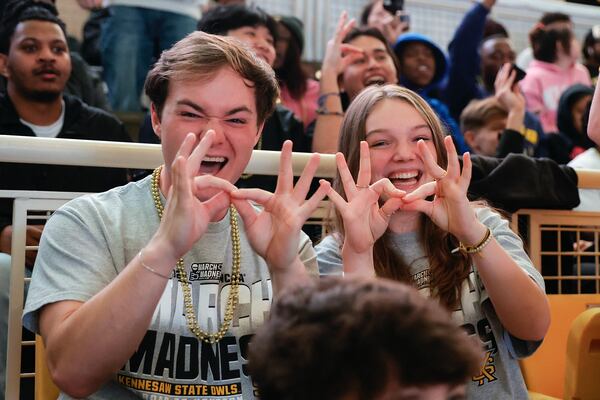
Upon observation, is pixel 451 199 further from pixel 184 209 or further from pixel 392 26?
pixel 392 26

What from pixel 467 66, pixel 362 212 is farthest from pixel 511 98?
pixel 362 212

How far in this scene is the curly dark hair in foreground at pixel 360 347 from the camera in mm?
801

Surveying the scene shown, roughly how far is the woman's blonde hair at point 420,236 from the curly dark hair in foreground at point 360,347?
1129 millimetres

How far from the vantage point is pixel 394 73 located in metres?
A: 3.69

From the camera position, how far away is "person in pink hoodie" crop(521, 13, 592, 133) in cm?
541

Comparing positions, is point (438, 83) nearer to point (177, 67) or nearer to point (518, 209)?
point (518, 209)

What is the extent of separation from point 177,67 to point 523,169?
1166mm

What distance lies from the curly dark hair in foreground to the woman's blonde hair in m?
1.13

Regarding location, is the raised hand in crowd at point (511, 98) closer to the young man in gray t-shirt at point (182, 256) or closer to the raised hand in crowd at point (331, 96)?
the raised hand in crowd at point (331, 96)

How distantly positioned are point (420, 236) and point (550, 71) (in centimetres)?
376

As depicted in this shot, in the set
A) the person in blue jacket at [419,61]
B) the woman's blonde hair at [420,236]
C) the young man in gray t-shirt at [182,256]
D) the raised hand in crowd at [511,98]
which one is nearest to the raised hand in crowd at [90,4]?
the person in blue jacket at [419,61]

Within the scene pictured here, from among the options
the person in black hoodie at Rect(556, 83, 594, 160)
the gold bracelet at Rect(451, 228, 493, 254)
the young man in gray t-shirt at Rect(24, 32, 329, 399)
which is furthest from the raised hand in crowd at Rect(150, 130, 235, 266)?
the person in black hoodie at Rect(556, 83, 594, 160)

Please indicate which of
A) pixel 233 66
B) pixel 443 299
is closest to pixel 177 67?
pixel 233 66

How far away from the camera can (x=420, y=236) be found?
2100 mm
